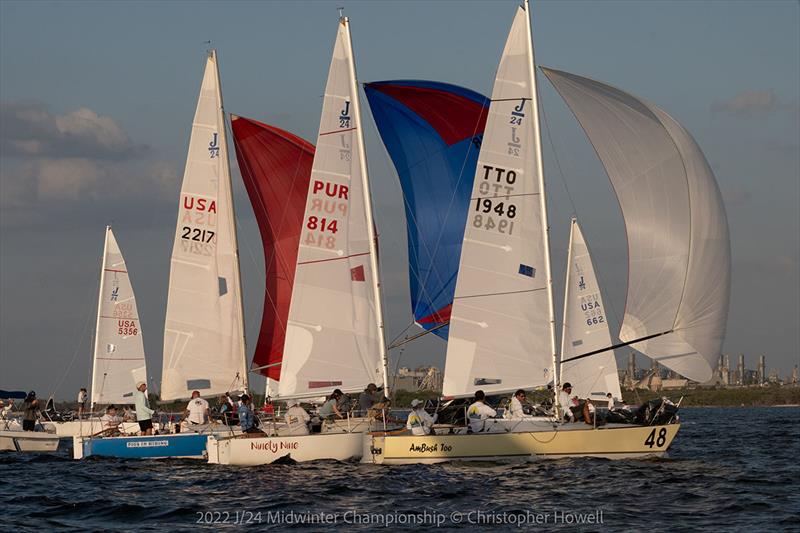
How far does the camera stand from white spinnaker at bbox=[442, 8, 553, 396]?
1128 inches

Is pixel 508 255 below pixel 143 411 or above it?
above

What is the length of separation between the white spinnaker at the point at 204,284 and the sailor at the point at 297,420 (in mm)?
7080

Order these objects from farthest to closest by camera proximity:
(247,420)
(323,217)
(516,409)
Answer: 1. (323,217)
2. (247,420)
3. (516,409)

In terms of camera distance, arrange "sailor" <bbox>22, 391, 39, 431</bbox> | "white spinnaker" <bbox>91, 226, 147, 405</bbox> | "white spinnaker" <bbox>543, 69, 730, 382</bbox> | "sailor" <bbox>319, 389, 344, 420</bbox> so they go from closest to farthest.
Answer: "white spinnaker" <bbox>543, 69, 730, 382</bbox> → "sailor" <bbox>319, 389, 344, 420</bbox> → "sailor" <bbox>22, 391, 39, 431</bbox> → "white spinnaker" <bbox>91, 226, 147, 405</bbox>

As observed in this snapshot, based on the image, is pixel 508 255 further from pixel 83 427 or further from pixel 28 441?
pixel 83 427

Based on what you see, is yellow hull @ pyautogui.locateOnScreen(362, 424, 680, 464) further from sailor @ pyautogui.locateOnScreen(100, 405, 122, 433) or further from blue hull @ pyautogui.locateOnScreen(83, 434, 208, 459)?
sailor @ pyautogui.locateOnScreen(100, 405, 122, 433)

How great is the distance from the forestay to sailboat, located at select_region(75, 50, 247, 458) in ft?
16.9

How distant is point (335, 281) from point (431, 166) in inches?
304

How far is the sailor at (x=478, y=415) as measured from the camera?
27406 mm

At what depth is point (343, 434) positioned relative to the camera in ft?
93.9

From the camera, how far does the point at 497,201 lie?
28734 millimetres

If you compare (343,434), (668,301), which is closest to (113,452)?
(343,434)

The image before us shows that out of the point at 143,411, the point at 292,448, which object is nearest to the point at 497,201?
the point at 292,448

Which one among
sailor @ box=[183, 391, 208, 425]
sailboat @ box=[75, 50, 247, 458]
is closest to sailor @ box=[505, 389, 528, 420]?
sailor @ box=[183, 391, 208, 425]
